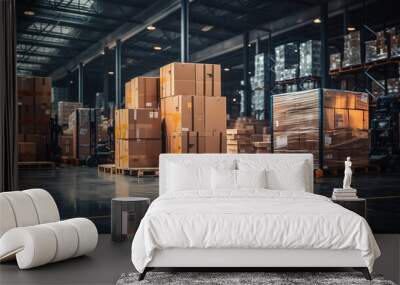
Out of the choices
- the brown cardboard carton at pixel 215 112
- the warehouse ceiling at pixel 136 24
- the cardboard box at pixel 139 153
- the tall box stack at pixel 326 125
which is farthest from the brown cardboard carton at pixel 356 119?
the cardboard box at pixel 139 153

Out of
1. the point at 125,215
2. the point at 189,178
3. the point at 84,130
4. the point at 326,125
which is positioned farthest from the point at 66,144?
the point at 326,125

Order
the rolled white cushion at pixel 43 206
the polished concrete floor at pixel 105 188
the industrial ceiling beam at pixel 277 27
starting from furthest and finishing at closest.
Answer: the industrial ceiling beam at pixel 277 27 < the polished concrete floor at pixel 105 188 < the rolled white cushion at pixel 43 206

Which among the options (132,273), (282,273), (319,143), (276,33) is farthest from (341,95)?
(132,273)

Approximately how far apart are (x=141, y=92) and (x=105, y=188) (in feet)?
4.25

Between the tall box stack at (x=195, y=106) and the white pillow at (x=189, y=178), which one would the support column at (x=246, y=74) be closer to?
the tall box stack at (x=195, y=106)

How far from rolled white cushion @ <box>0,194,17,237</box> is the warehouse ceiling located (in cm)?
254

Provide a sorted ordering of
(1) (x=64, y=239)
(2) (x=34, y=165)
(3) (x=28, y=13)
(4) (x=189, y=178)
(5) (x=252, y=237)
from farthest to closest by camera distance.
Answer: (2) (x=34, y=165) → (3) (x=28, y=13) → (4) (x=189, y=178) → (1) (x=64, y=239) → (5) (x=252, y=237)

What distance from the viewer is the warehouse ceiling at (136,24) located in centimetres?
620

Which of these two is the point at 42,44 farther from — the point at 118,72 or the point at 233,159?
the point at 233,159

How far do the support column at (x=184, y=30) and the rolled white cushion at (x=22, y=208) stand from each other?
2.86m

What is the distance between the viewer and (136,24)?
6.35 m

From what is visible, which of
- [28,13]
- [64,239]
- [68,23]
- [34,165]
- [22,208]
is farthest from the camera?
[68,23]

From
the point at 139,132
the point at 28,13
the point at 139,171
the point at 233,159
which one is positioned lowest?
the point at 139,171

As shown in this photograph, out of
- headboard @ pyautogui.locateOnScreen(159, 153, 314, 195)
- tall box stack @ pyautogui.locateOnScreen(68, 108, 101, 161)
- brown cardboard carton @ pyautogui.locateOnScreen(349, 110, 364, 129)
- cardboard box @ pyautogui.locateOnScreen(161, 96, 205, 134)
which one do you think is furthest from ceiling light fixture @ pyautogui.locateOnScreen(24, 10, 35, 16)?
brown cardboard carton @ pyautogui.locateOnScreen(349, 110, 364, 129)
